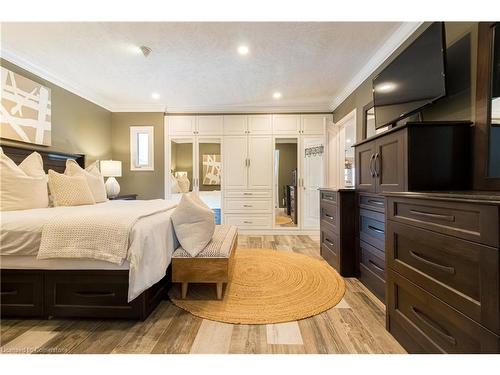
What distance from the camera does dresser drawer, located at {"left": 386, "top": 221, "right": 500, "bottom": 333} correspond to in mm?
790

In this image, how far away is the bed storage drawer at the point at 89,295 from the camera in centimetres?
154

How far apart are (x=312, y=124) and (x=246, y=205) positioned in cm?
207

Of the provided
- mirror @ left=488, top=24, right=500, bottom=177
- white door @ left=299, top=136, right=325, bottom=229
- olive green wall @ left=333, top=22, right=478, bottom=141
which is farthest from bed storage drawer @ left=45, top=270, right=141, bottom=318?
white door @ left=299, top=136, right=325, bottom=229

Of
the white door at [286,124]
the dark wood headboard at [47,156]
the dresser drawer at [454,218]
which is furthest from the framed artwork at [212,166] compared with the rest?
the dresser drawer at [454,218]

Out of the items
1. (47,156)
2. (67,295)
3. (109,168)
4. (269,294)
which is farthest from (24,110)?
(269,294)

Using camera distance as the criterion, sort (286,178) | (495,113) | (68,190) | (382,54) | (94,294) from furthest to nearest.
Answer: (286,178) < (382,54) < (68,190) < (94,294) < (495,113)

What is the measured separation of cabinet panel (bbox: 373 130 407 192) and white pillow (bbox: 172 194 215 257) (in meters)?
1.48

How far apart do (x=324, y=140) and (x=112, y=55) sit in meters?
3.48

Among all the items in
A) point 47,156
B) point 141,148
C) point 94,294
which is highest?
point 141,148

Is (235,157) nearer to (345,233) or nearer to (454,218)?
(345,233)

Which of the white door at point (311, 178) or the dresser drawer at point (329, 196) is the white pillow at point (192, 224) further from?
the white door at point (311, 178)

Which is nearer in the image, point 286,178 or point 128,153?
point 128,153

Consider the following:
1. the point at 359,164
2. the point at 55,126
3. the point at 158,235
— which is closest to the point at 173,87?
the point at 55,126

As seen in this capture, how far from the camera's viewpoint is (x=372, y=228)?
2.02 m
